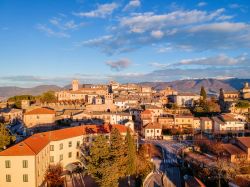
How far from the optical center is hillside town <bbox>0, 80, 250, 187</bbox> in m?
32.4

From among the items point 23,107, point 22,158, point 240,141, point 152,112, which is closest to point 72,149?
point 22,158

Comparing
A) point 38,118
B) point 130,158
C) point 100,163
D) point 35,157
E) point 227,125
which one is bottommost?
point 130,158

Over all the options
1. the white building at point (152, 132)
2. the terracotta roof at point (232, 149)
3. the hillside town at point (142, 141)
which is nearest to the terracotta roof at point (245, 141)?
the hillside town at point (142, 141)

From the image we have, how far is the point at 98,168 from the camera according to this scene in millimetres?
30828

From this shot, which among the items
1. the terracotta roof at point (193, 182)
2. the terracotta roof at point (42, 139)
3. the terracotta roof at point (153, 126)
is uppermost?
the terracotta roof at point (42, 139)

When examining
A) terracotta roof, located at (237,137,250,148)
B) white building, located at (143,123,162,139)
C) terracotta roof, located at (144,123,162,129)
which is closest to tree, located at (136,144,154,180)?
terracotta roof, located at (237,137,250,148)

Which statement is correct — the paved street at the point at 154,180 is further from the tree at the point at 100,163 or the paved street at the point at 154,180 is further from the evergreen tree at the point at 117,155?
the tree at the point at 100,163

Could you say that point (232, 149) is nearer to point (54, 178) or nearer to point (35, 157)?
point (54, 178)

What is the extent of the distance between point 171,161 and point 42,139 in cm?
1948

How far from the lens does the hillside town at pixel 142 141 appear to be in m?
32.4

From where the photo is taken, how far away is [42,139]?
36312 mm

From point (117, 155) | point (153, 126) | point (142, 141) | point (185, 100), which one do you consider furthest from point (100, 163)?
point (185, 100)

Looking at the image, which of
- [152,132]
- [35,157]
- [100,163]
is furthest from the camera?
[152,132]

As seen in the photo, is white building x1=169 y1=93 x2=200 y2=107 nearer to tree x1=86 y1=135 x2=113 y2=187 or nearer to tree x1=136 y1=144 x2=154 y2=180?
tree x1=136 y1=144 x2=154 y2=180
